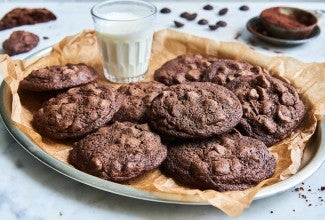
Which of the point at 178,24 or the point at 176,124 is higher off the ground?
the point at 176,124

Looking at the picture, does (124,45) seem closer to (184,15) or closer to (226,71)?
(226,71)

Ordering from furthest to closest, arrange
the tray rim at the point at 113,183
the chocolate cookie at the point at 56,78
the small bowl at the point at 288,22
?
the small bowl at the point at 288,22 < the chocolate cookie at the point at 56,78 < the tray rim at the point at 113,183

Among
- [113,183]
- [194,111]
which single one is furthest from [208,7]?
[113,183]

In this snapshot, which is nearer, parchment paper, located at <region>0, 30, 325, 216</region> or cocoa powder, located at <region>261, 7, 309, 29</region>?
parchment paper, located at <region>0, 30, 325, 216</region>

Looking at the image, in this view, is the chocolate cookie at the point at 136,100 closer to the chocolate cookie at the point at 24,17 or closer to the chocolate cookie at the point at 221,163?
the chocolate cookie at the point at 221,163

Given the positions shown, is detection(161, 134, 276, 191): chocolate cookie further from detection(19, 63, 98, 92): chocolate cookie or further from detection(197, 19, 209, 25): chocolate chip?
detection(197, 19, 209, 25): chocolate chip

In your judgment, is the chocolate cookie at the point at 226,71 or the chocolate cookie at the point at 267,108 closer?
the chocolate cookie at the point at 267,108

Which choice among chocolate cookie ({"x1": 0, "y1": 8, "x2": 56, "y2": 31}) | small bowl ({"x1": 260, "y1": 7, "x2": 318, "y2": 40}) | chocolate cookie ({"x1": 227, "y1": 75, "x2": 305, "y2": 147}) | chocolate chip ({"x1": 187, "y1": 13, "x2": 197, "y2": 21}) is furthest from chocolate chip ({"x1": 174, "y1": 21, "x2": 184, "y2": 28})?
chocolate cookie ({"x1": 227, "y1": 75, "x2": 305, "y2": 147})

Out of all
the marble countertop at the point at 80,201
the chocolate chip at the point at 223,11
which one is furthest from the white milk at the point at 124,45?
the chocolate chip at the point at 223,11
